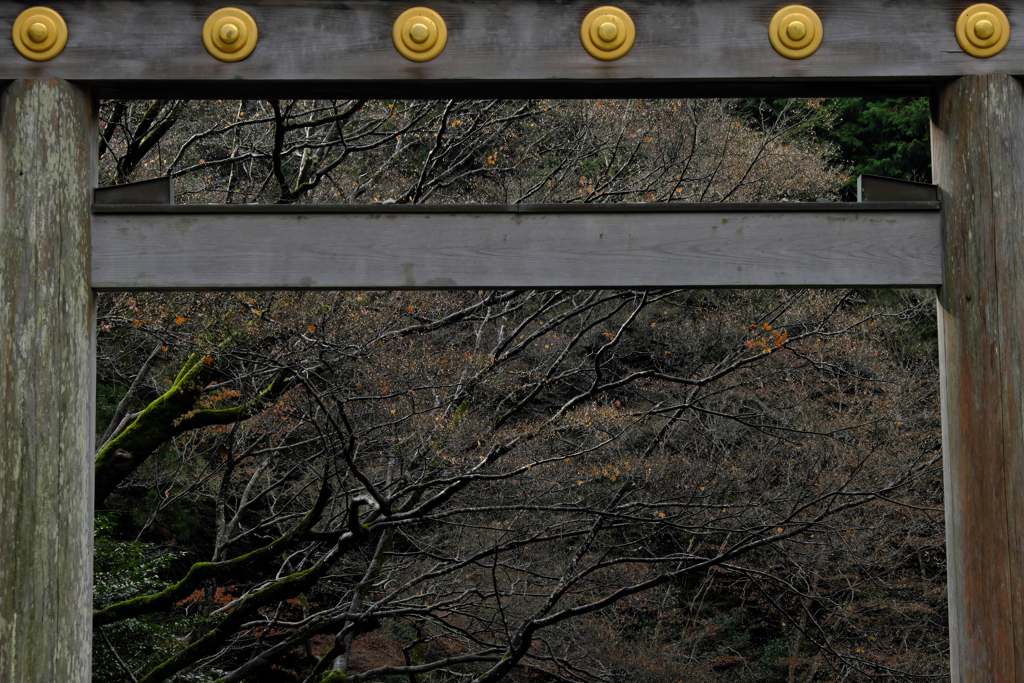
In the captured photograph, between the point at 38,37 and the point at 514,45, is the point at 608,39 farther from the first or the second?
the point at 38,37

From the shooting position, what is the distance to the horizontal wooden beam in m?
2.11

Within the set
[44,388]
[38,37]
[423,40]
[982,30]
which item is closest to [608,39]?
[423,40]

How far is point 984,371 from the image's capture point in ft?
6.70

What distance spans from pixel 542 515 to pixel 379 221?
413cm

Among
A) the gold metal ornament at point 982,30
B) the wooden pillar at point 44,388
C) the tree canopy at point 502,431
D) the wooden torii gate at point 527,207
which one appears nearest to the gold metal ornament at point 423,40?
the wooden torii gate at point 527,207

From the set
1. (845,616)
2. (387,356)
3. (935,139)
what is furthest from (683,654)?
(935,139)

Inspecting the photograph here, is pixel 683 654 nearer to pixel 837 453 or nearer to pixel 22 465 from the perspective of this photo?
pixel 837 453

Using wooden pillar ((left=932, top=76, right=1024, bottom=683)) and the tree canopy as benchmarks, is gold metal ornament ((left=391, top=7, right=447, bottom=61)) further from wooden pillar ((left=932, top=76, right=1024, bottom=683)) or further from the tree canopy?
the tree canopy

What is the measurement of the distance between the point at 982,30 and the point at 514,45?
1.09 metres

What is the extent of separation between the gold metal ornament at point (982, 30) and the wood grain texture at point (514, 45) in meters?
0.02

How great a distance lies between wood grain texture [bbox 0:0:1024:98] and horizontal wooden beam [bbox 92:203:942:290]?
311 millimetres

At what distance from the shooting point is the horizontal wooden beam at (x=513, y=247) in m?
2.11

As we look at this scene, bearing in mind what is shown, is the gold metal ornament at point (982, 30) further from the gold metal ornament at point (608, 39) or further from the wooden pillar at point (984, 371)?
the gold metal ornament at point (608, 39)

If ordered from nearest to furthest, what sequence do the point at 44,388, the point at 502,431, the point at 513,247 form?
the point at 44,388 < the point at 513,247 < the point at 502,431
